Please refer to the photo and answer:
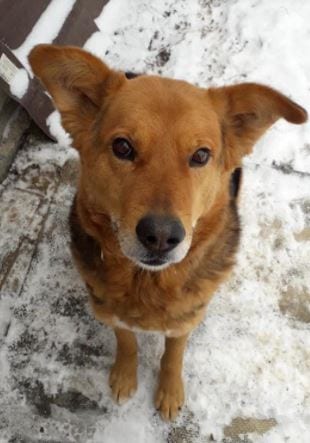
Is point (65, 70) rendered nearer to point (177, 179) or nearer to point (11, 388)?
point (177, 179)

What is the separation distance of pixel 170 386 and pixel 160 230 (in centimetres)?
165

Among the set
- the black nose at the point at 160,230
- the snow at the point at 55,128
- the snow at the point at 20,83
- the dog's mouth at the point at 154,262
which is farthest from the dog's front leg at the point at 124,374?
the snow at the point at 20,83

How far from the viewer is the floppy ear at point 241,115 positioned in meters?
2.53

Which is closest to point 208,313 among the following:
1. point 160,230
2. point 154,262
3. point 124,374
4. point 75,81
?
point 124,374

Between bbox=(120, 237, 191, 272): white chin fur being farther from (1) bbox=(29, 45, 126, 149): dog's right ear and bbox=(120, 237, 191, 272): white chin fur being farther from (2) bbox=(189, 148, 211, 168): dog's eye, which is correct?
(1) bbox=(29, 45, 126, 149): dog's right ear

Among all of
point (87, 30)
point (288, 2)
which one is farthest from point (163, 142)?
point (288, 2)

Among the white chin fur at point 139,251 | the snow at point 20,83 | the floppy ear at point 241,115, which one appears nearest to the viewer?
the white chin fur at point 139,251

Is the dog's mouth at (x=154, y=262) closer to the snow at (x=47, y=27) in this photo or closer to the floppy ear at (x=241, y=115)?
the floppy ear at (x=241, y=115)

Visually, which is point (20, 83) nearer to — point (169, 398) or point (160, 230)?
point (160, 230)

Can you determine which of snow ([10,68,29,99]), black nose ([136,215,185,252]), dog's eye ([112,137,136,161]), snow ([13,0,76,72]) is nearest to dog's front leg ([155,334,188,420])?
black nose ([136,215,185,252])

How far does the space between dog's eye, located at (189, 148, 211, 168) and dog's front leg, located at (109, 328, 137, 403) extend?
1.47 metres

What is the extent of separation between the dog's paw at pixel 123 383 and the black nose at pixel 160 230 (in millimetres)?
1564

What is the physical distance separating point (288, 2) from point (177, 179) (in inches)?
152

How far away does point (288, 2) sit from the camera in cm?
523
